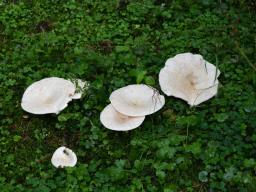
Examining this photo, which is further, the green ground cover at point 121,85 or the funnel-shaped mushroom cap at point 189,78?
the funnel-shaped mushroom cap at point 189,78

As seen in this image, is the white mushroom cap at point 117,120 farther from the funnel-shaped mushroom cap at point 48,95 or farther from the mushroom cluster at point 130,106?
the funnel-shaped mushroom cap at point 48,95

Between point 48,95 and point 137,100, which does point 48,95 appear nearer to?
point 48,95

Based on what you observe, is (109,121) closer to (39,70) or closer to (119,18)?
(39,70)

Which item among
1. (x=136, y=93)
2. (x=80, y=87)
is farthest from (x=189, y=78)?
(x=80, y=87)

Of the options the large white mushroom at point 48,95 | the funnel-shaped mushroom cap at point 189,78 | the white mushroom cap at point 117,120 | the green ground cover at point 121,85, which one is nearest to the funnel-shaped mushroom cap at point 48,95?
the large white mushroom at point 48,95

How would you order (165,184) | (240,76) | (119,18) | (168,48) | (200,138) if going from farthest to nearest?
(119,18), (168,48), (240,76), (200,138), (165,184)

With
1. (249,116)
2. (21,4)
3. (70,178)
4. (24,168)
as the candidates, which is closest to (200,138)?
(249,116)
